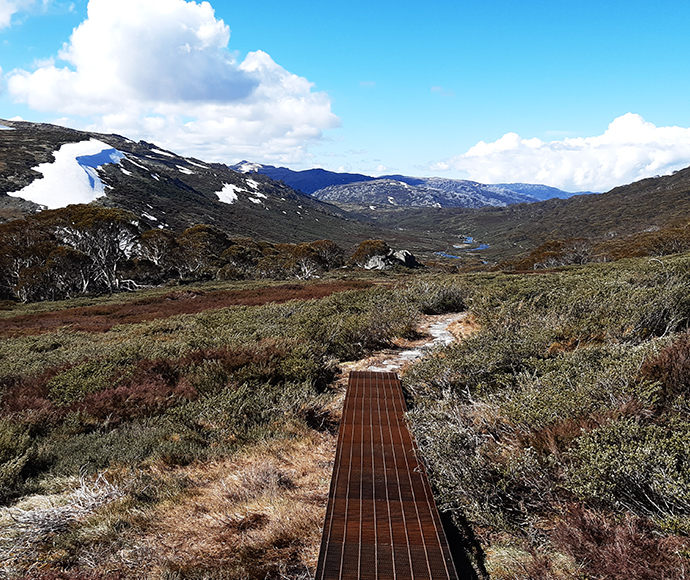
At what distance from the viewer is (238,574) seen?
267 cm

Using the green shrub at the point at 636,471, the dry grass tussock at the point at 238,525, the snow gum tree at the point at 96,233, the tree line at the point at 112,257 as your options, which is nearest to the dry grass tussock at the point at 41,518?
the dry grass tussock at the point at 238,525

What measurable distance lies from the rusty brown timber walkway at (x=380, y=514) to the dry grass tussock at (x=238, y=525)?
0.27 meters

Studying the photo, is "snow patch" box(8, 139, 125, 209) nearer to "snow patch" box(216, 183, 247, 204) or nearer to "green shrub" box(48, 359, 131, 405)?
"snow patch" box(216, 183, 247, 204)

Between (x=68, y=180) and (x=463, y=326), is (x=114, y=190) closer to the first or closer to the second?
(x=68, y=180)

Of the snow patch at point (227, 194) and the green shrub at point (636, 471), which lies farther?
the snow patch at point (227, 194)

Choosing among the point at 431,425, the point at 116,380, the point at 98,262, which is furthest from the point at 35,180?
the point at 431,425

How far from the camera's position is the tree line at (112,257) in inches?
1588

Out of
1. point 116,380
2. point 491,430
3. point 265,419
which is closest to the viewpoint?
point 491,430

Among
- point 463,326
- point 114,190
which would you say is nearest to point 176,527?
point 463,326

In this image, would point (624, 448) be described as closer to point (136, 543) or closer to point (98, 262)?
point (136, 543)

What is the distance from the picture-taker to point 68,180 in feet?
317

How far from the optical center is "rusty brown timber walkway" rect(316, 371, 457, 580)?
2580 millimetres

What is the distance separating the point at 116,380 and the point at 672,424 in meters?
8.20

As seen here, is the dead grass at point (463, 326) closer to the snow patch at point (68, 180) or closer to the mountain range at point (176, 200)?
the mountain range at point (176, 200)
